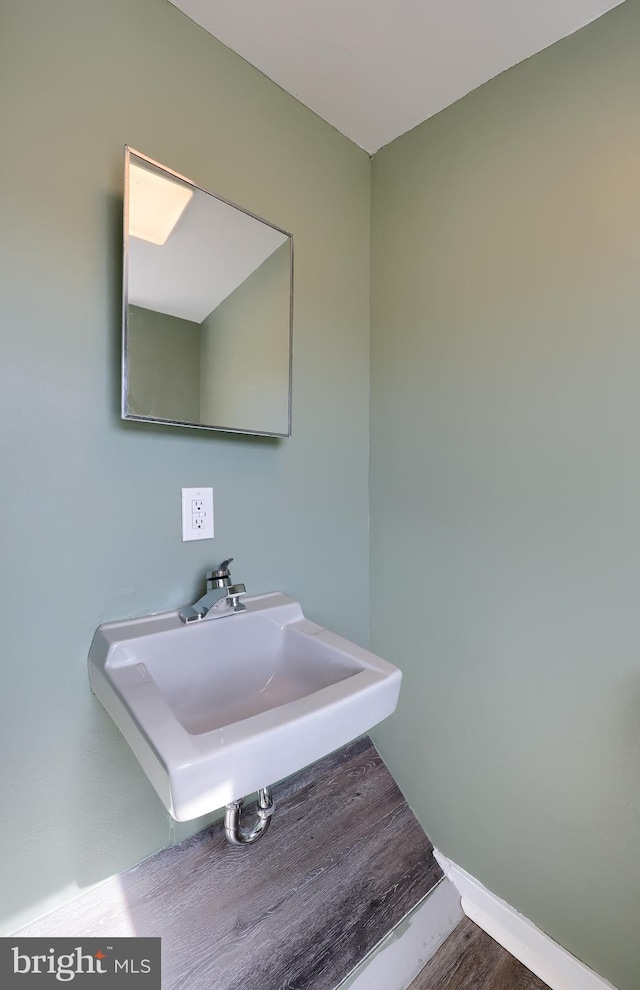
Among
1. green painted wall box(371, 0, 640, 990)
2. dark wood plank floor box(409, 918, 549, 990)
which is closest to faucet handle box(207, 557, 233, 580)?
green painted wall box(371, 0, 640, 990)

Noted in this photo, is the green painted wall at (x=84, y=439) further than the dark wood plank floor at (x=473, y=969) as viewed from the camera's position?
No

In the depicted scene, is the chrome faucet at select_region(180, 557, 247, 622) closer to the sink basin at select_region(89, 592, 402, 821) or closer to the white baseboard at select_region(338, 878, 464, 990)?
the sink basin at select_region(89, 592, 402, 821)

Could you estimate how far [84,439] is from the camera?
87 centimetres

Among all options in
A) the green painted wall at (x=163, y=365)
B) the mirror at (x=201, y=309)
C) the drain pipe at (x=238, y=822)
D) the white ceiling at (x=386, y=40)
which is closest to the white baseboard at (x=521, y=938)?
the drain pipe at (x=238, y=822)

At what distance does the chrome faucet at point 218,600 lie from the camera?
3.15ft

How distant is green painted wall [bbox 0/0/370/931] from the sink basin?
104 millimetres

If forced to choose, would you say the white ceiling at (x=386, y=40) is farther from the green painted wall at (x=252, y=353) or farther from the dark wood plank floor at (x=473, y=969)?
the dark wood plank floor at (x=473, y=969)

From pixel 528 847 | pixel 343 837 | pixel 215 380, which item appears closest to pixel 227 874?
pixel 343 837

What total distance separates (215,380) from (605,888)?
4.85 feet

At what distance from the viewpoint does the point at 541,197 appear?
1047 millimetres

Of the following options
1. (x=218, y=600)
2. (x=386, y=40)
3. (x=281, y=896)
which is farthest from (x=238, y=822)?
(x=386, y=40)

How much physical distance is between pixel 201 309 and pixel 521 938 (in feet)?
5.87

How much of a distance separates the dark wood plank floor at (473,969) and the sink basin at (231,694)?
0.80m

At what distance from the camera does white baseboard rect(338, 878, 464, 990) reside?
95 cm
